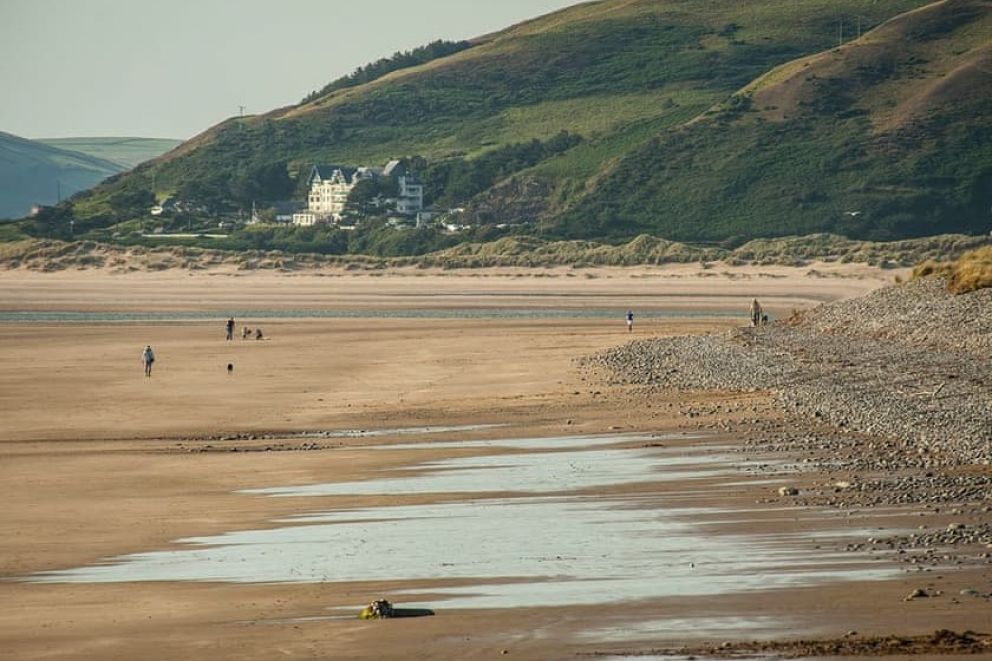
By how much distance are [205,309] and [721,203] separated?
233 feet

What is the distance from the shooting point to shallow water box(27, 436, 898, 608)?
16.2 metres

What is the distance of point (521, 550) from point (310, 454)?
11438mm

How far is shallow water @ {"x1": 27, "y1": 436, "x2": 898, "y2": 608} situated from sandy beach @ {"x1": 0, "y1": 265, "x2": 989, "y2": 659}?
41cm

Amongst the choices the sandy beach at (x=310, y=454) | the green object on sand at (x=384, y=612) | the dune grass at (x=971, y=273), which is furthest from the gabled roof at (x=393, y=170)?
the green object on sand at (x=384, y=612)

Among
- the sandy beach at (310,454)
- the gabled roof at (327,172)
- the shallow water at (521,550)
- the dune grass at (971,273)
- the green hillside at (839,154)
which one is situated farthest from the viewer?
the gabled roof at (327,172)

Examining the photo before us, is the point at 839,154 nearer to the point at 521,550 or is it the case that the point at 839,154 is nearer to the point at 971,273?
the point at 971,273

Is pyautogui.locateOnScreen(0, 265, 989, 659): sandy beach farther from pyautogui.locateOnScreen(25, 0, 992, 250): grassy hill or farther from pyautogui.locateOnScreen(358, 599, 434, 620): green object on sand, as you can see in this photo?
pyautogui.locateOnScreen(25, 0, 992, 250): grassy hill

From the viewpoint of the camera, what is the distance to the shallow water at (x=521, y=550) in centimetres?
1619

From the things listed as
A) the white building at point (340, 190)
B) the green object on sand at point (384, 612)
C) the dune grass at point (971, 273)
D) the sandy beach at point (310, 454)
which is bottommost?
the sandy beach at point (310, 454)

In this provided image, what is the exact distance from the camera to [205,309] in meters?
86.6

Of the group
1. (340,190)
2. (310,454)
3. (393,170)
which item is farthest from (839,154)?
(310,454)

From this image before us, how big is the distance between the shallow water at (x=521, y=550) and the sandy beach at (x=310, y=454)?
0.41 m

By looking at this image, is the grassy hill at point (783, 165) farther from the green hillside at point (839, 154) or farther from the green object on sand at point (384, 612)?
the green object on sand at point (384, 612)

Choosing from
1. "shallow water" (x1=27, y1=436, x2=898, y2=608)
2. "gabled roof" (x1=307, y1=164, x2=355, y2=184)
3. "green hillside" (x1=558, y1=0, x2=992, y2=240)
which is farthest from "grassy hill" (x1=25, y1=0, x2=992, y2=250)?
"shallow water" (x1=27, y1=436, x2=898, y2=608)
